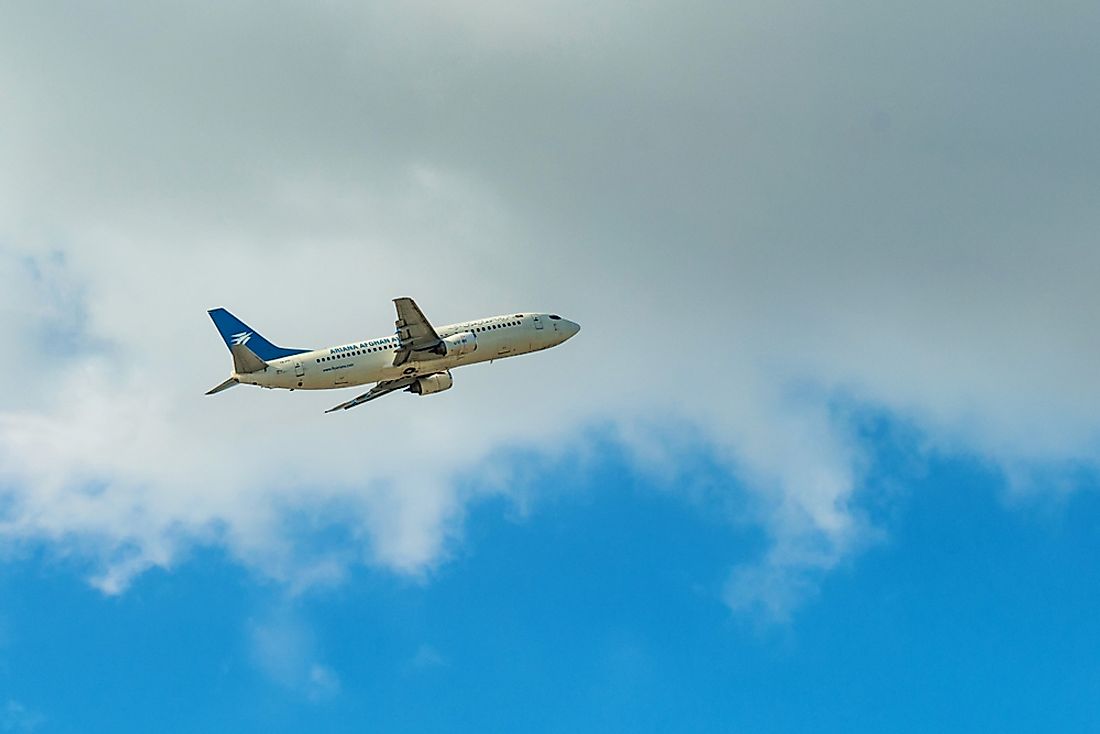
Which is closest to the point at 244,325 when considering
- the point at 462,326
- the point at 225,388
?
the point at 225,388

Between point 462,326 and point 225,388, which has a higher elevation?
point 462,326

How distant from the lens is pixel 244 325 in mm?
147000

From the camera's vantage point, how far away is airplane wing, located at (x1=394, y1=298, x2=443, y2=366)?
5512 inches

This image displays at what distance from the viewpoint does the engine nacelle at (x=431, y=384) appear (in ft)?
500

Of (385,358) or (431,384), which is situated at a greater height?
(431,384)

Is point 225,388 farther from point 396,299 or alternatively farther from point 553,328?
point 553,328

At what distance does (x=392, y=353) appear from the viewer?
144625mm

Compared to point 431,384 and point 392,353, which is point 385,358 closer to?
point 392,353

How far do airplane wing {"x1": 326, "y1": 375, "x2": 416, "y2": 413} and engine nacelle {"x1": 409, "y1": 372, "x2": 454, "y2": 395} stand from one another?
1084mm

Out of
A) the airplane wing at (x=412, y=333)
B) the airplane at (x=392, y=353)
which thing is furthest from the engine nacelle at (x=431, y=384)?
the airplane wing at (x=412, y=333)

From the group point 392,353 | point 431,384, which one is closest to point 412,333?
point 392,353

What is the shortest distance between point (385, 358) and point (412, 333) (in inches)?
166

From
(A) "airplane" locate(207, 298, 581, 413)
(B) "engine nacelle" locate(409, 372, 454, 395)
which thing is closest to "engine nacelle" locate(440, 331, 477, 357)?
(A) "airplane" locate(207, 298, 581, 413)

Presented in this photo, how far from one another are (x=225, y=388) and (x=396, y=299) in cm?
1587
